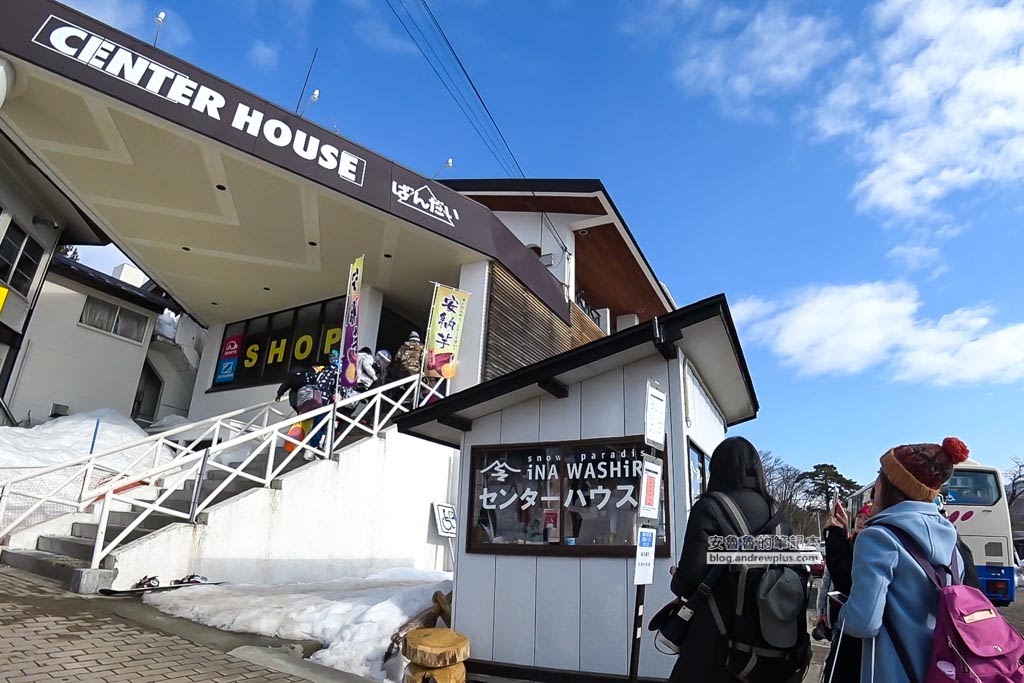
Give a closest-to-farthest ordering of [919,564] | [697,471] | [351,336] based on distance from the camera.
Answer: [919,564]
[697,471]
[351,336]

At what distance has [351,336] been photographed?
395 inches

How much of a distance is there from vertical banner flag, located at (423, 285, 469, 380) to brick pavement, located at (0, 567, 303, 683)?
20.7ft

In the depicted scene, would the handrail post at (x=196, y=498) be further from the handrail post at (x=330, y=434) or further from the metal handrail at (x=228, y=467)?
the handrail post at (x=330, y=434)

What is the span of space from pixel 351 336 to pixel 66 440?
5.55 metres

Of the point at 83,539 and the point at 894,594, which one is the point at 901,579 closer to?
the point at 894,594

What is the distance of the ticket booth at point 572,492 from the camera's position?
4.59m

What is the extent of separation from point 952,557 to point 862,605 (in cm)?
46

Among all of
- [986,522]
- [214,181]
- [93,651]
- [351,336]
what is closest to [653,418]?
[93,651]

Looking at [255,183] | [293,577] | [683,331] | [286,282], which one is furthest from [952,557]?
[286,282]

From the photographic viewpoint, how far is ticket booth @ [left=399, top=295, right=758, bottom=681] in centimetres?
459

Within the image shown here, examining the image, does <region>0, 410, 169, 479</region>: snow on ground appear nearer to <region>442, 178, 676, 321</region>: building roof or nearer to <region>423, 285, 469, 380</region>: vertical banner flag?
<region>423, 285, 469, 380</region>: vertical banner flag

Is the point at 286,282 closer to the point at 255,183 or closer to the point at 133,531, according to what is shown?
the point at 255,183

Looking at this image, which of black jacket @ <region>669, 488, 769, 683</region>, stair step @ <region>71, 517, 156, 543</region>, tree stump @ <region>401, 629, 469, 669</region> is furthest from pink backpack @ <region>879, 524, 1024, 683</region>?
stair step @ <region>71, 517, 156, 543</region>

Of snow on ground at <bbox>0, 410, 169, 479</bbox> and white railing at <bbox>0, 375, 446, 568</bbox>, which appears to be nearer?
white railing at <bbox>0, 375, 446, 568</bbox>
